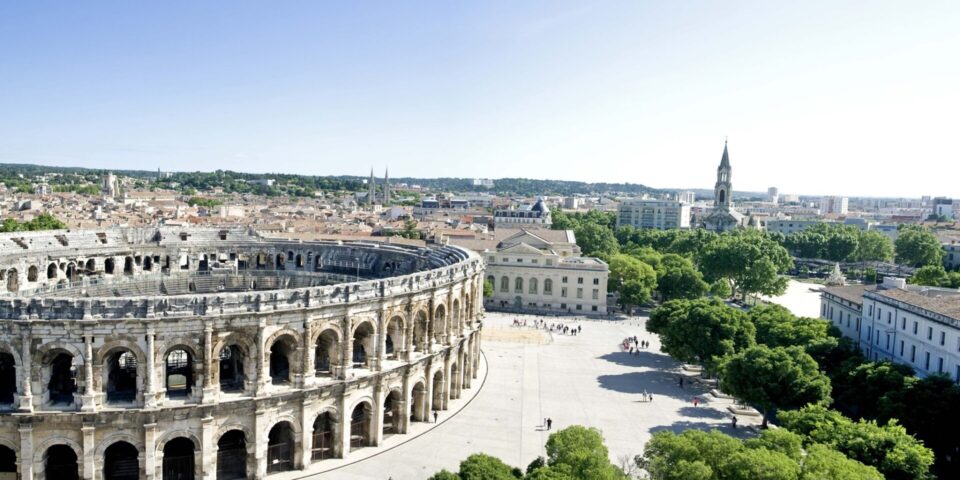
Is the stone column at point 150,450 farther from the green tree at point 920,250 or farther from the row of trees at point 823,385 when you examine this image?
the green tree at point 920,250

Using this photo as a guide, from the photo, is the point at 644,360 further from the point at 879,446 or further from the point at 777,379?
the point at 879,446

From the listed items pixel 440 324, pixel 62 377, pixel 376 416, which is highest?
pixel 440 324

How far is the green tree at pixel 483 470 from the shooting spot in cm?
2684

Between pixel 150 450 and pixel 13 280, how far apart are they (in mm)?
33437

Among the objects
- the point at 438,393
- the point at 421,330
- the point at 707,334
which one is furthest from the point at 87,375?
the point at 707,334

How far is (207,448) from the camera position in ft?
113

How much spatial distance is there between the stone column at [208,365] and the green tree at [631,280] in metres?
63.0

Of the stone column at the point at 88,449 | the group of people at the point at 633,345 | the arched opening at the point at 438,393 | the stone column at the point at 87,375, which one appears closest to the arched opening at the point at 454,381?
the arched opening at the point at 438,393

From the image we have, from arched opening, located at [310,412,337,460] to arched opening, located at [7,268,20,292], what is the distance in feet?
113

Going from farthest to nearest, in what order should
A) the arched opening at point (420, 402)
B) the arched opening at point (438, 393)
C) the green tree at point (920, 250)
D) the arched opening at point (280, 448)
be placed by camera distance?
the green tree at point (920, 250) < the arched opening at point (438, 393) < the arched opening at point (420, 402) < the arched opening at point (280, 448)

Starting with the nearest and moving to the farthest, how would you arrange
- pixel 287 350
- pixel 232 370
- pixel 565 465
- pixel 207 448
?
pixel 565 465
pixel 207 448
pixel 287 350
pixel 232 370

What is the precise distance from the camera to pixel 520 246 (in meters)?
89.7

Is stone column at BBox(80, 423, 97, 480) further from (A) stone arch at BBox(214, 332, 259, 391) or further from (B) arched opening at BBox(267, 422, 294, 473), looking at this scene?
(B) arched opening at BBox(267, 422, 294, 473)

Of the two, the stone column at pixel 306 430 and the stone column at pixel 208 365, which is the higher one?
the stone column at pixel 208 365
